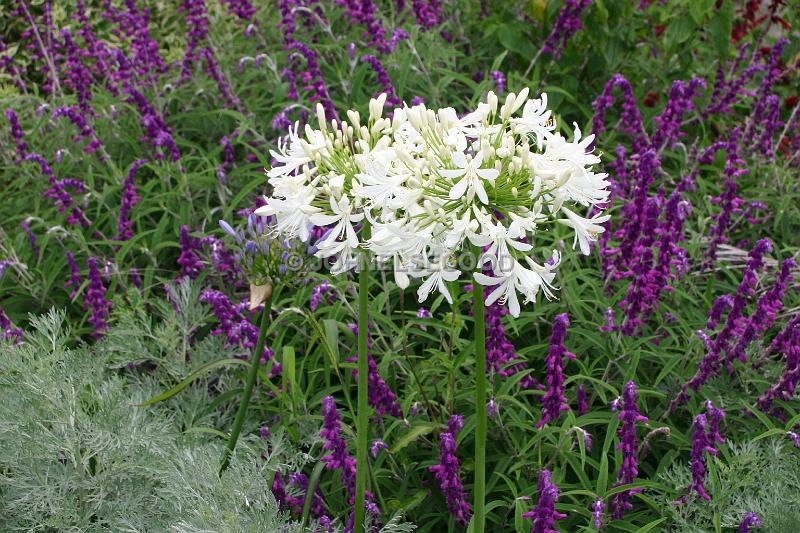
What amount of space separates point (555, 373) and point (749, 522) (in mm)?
732

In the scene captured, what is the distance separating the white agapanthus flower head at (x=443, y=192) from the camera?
190 centimetres

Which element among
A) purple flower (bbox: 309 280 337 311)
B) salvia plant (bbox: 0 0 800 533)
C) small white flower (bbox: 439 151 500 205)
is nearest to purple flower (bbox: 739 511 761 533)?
salvia plant (bbox: 0 0 800 533)

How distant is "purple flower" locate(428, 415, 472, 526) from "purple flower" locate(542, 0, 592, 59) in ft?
9.30

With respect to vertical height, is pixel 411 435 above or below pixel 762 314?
below

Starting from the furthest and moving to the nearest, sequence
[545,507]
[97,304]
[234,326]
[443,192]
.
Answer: [97,304] → [234,326] → [545,507] → [443,192]

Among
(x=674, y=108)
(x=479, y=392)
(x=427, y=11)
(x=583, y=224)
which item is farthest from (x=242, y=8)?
(x=479, y=392)

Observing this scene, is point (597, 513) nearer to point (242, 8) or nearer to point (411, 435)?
point (411, 435)

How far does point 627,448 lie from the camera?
2656 mm

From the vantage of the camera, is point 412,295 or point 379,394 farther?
point 412,295

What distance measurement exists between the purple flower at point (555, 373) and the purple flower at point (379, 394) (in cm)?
54

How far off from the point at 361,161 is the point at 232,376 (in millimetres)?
1660

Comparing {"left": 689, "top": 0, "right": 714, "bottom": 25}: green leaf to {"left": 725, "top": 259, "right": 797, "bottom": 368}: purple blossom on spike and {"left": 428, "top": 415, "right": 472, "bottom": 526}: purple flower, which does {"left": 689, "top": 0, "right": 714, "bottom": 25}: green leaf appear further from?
A: {"left": 428, "top": 415, "right": 472, "bottom": 526}: purple flower

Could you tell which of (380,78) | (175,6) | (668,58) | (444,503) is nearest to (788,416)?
(444,503)

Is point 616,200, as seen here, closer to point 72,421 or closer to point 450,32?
point 450,32
